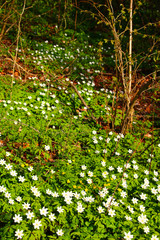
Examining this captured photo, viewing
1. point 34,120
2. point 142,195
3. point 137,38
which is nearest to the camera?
point 142,195

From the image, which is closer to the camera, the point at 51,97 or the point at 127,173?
the point at 127,173

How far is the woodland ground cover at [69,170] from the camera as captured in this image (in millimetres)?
2596

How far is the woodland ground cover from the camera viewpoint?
2596 mm

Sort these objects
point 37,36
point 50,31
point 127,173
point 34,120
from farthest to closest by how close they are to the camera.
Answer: point 50,31, point 37,36, point 34,120, point 127,173

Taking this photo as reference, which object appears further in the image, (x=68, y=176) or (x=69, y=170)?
(x=69, y=170)

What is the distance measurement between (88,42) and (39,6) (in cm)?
235

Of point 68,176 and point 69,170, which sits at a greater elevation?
point 69,170

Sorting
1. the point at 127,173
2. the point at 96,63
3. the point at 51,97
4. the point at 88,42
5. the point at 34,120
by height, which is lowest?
the point at 127,173

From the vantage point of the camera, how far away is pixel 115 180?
3.23m

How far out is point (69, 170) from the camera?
3195 mm

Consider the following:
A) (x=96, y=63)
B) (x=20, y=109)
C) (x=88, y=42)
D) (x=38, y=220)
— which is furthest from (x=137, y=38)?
(x=38, y=220)

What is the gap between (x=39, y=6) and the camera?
8.59 metres

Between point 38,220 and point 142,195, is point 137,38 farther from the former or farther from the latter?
point 38,220

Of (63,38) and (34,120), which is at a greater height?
(63,38)
